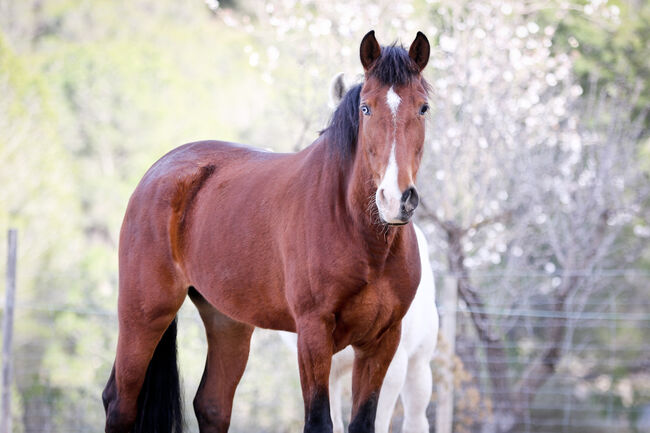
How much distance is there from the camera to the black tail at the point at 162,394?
3.84 meters

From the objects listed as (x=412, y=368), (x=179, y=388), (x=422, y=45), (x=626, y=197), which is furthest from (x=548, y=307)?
(x=422, y=45)

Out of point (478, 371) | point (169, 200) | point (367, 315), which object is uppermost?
point (169, 200)

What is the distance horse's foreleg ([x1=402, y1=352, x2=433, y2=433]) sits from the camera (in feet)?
14.9

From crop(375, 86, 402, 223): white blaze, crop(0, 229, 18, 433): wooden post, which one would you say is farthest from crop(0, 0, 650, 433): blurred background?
crop(375, 86, 402, 223): white blaze

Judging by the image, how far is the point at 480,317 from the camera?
8.25 meters

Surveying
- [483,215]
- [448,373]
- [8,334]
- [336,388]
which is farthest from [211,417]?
[483,215]

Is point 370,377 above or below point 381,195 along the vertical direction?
below

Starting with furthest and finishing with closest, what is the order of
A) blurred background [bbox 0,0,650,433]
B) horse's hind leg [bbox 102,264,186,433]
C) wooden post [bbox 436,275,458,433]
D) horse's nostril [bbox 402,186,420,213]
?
blurred background [bbox 0,0,650,433]
wooden post [bbox 436,275,458,433]
horse's hind leg [bbox 102,264,186,433]
horse's nostril [bbox 402,186,420,213]

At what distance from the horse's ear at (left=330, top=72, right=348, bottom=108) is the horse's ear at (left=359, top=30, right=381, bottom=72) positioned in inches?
44.0

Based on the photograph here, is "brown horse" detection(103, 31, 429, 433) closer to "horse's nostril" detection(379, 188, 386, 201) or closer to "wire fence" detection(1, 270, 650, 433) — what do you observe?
"horse's nostril" detection(379, 188, 386, 201)

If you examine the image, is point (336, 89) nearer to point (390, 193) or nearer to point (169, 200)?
point (169, 200)

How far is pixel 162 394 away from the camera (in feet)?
12.7

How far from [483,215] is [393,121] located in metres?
6.09

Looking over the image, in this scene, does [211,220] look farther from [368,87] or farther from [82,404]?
[82,404]
